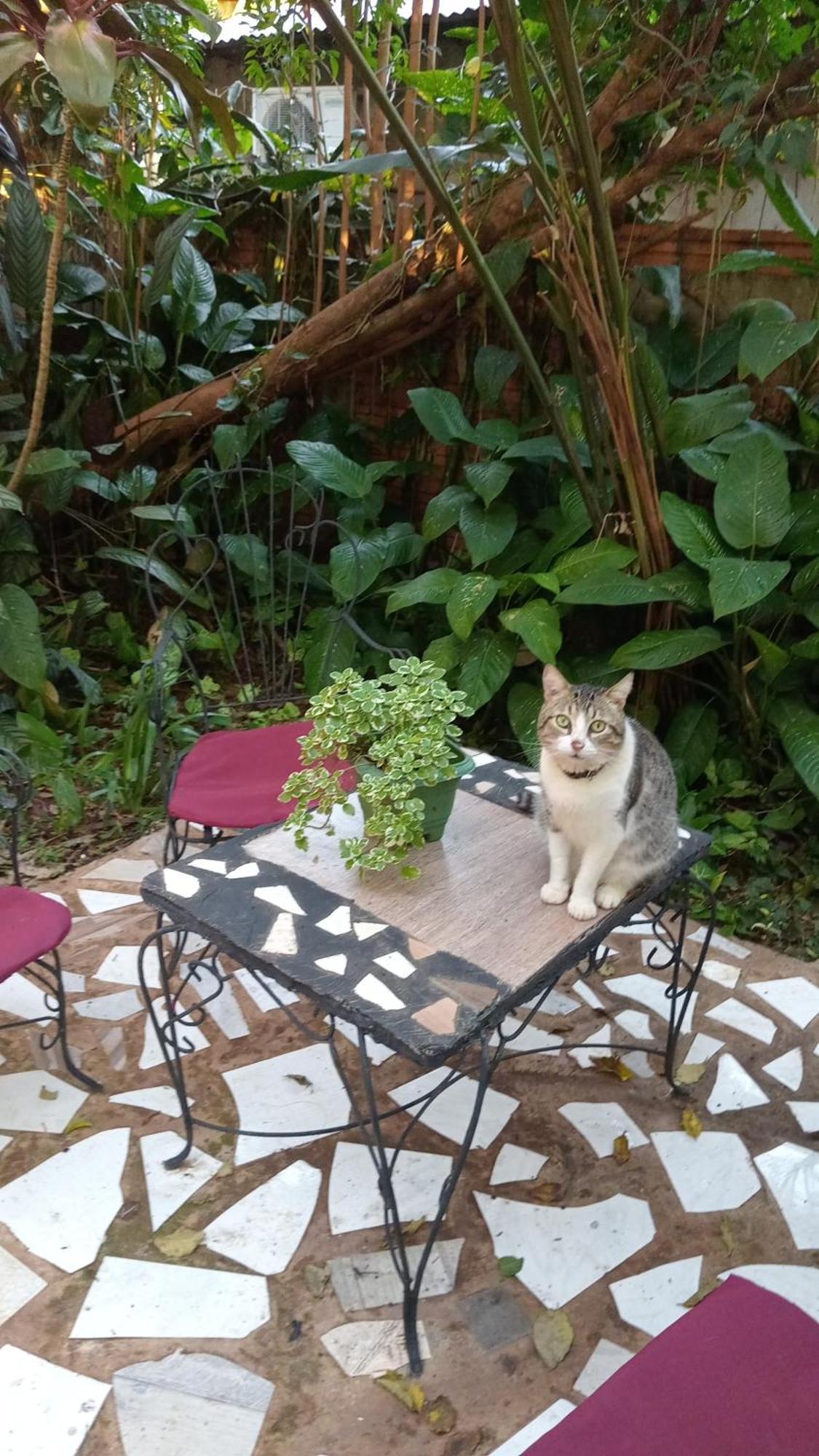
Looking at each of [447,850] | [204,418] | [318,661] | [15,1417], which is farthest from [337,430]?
[15,1417]

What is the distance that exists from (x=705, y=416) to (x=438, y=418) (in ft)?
2.90

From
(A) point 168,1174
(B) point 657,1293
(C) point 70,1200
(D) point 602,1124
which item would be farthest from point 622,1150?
(C) point 70,1200

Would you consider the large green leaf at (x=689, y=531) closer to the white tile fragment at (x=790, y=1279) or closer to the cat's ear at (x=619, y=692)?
the cat's ear at (x=619, y=692)

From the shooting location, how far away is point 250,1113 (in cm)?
213

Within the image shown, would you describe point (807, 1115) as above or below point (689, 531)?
below

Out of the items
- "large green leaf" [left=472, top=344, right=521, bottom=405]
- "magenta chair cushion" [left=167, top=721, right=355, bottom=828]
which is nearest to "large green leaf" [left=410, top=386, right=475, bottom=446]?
"large green leaf" [left=472, top=344, right=521, bottom=405]

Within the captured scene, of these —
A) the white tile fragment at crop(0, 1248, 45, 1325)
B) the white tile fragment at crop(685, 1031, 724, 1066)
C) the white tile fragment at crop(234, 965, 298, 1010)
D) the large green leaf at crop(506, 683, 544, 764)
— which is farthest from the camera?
the large green leaf at crop(506, 683, 544, 764)

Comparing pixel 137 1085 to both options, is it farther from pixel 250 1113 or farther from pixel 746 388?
pixel 746 388

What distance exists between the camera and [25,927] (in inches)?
78.3

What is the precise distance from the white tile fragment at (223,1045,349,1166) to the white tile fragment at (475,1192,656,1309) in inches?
14.3

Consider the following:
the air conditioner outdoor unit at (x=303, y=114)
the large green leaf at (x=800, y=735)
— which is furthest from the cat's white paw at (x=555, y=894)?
the air conditioner outdoor unit at (x=303, y=114)

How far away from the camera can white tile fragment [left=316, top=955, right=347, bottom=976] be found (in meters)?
1.57

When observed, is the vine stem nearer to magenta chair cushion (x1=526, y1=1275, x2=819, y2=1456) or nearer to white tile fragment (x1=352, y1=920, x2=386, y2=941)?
white tile fragment (x1=352, y1=920, x2=386, y2=941)

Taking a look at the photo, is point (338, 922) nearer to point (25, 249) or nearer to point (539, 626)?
point (539, 626)
